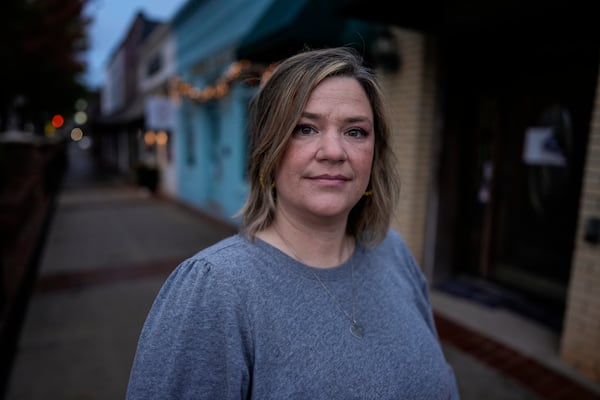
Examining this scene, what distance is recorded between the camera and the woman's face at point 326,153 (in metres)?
1.25

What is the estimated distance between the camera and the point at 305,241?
53.1 inches

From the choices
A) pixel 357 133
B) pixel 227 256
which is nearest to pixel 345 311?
pixel 227 256

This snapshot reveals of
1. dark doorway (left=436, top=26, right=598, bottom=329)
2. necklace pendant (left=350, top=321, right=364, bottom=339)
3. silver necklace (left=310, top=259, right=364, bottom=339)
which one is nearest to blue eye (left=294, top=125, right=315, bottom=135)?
silver necklace (left=310, top=259, right=364, bottom=339)

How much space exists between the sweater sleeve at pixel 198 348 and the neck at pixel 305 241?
0.27 meters

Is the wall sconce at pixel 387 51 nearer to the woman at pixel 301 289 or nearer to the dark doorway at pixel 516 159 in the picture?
the dark doorway at pixel 516 159

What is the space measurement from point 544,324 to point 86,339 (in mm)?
4366

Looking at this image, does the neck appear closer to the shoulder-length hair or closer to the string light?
the shoulder-length hair

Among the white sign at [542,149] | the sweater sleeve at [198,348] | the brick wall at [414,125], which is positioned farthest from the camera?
the brick wall at [414,125]

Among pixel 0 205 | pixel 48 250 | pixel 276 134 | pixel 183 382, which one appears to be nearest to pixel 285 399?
pixel 183 382

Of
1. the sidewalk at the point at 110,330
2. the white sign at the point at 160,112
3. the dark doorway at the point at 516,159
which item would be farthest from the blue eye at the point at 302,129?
the white sign at the point at 160,112

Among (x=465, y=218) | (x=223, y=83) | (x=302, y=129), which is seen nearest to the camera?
(x=302, y=129)

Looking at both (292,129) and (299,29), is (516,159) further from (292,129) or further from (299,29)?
(292,129)

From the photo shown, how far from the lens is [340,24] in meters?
4.64

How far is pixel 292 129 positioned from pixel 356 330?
64 centimetres
